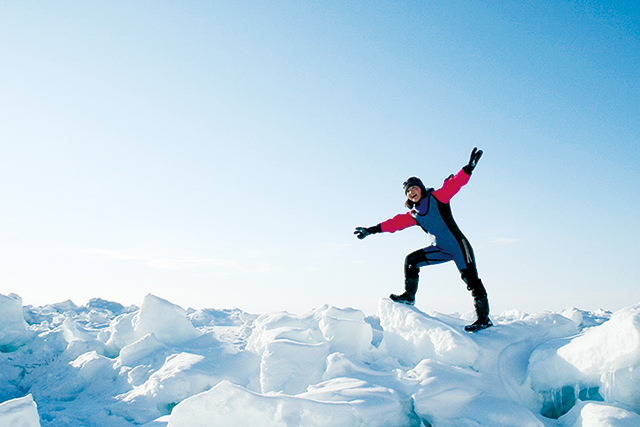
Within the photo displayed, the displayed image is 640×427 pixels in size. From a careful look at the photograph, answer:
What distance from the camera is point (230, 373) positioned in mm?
4188

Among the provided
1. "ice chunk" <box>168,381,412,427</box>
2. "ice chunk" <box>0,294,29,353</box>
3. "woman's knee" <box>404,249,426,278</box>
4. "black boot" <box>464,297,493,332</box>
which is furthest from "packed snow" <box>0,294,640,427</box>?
"ice chunk" <box>0,294,29,353</box>

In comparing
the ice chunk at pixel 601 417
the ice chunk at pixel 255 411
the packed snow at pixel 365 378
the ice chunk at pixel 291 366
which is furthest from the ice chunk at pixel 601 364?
the ice chunk at pixel 291 366

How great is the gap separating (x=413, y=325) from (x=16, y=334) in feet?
23.3

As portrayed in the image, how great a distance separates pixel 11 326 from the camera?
267 inches

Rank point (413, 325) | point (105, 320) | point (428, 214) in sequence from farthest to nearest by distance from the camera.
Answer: point (105, 320) < point (428, 214) < point (413, 325)

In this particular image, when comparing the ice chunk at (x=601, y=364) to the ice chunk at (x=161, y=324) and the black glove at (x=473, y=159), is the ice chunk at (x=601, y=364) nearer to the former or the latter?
the black glove at (x=473, y=159)

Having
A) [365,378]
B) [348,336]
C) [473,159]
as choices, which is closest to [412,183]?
[473,159]

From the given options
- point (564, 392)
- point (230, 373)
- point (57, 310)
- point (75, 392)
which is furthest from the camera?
point (57, 310)

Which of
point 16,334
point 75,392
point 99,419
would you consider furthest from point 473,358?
point 16,334

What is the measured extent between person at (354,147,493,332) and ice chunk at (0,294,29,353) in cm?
677

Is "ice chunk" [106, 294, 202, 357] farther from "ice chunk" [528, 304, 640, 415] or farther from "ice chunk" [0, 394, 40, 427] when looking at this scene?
"ice chunk" [528, 304, 640, 415]

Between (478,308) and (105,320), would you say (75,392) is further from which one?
(105,320)

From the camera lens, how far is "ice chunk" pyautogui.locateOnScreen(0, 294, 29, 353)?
22.0 ft

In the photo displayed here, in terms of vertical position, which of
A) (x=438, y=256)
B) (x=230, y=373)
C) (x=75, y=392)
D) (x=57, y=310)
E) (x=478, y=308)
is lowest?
(x=57, y=310)
